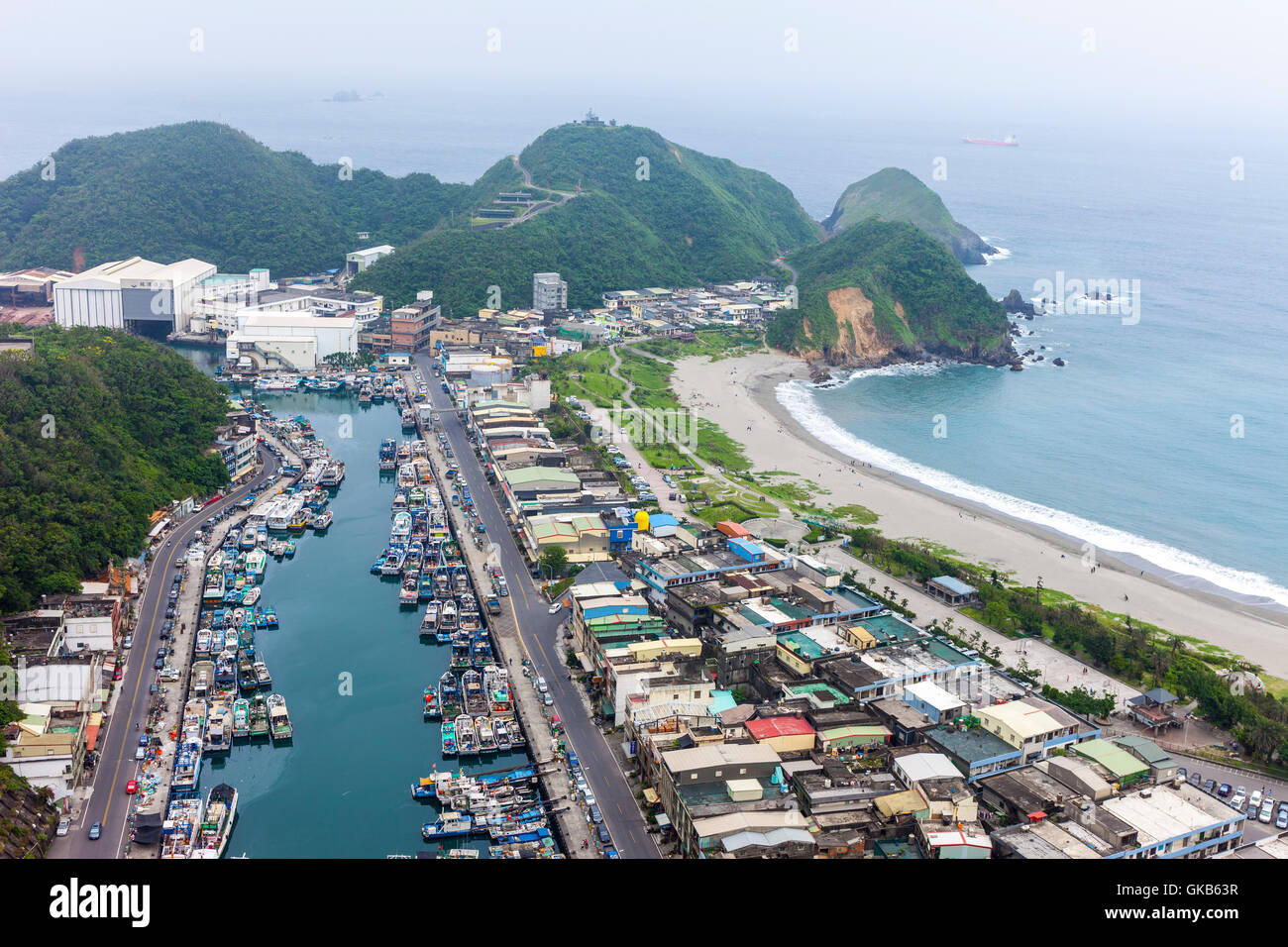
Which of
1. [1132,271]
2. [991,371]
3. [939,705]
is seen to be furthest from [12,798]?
[1132,271]

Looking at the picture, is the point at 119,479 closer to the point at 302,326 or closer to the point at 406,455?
the point at 406,455

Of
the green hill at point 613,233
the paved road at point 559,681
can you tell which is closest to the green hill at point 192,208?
the green hill at point 613,233

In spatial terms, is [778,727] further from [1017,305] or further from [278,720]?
[1017,305]

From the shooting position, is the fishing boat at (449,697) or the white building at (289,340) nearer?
the fishing boat at (449,697)

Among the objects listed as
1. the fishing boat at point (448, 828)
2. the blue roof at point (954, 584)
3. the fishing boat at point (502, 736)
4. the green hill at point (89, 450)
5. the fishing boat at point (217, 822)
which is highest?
the green hill at point (89, 450)

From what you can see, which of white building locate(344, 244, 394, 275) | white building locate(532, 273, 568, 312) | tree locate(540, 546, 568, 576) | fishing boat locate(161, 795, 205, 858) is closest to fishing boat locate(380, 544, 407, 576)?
tree locate(540, 546, 568, 576)

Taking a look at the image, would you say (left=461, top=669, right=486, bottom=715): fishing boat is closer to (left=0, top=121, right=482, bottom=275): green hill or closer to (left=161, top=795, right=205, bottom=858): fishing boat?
(left=161, top=795, right=205, bottom=858): fishing boat

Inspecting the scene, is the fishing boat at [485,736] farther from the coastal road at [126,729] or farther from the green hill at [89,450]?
the green hill at [89,450]
